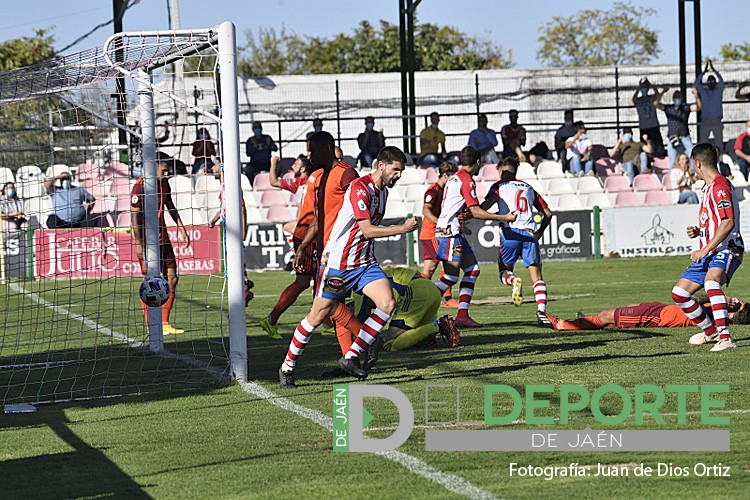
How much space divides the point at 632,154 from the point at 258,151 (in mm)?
10376

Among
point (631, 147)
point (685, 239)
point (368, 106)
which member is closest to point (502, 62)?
point (368, 106)

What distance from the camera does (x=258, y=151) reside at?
30344mm

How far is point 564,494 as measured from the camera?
5.46m

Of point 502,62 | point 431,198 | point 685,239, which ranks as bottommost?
point 685,239

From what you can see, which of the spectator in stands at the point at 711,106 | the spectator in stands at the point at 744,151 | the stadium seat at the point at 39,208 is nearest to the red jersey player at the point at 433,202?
the stadium seat at the point at 39,208

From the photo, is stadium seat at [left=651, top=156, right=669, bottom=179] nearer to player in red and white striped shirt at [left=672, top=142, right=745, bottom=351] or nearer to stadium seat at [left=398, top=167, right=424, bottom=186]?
stadium seat at [left=398, top=167, right=424, bottom=186]

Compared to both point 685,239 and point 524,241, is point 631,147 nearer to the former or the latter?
point 685,239

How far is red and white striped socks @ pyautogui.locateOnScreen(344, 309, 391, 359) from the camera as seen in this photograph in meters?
9.20

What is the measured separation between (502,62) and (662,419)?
3217 inches

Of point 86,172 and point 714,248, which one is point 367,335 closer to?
point 714,248

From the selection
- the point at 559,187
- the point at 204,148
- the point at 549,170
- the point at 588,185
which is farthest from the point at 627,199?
the point at 204,148

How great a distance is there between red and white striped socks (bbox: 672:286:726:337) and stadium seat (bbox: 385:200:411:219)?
666 inches

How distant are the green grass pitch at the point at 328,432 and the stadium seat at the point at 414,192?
15.6m

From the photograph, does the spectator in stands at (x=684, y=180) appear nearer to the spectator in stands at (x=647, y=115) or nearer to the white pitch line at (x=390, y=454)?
the spectator in stands at (x=647, y=115)
